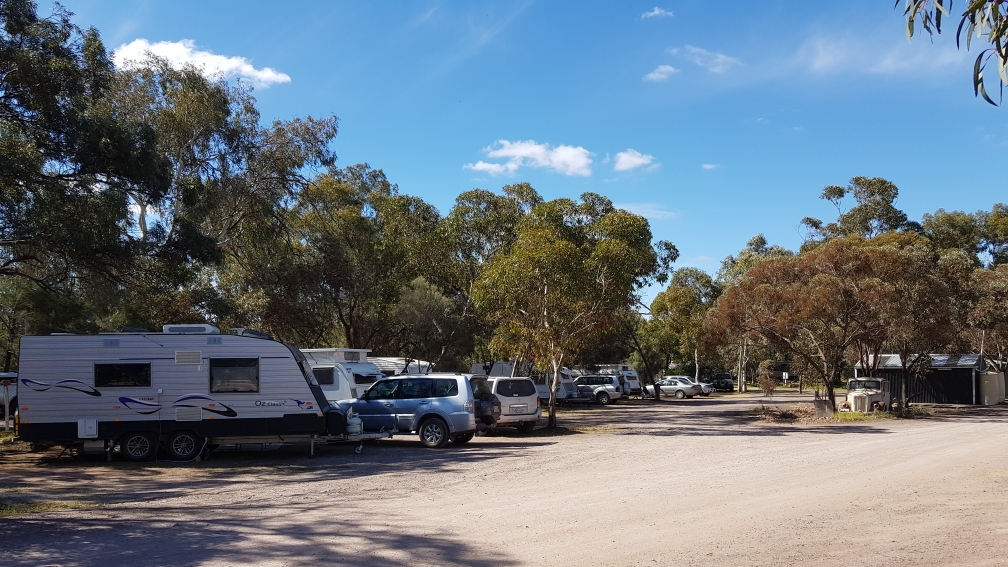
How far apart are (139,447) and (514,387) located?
9.07 metres

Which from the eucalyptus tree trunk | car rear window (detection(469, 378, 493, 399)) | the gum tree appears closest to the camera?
car rear window (detection(469, 378, 493, 399))

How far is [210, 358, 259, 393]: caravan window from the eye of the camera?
48.5ft

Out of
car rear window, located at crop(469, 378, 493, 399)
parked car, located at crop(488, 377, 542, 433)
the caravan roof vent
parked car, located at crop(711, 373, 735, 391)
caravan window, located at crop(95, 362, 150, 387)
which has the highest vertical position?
the caravan roof vent

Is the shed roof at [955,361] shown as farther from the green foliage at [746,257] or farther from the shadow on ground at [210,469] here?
the shadow on ground at [210,469]

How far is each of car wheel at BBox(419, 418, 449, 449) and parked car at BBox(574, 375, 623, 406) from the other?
2270 centimetres

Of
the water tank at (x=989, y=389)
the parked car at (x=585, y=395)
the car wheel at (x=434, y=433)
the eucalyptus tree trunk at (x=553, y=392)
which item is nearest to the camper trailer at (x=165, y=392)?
the car wheel at (x=434, y=433)

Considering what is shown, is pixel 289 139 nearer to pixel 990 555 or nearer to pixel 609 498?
pixel 609 498

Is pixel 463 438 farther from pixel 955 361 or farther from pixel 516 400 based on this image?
pixel 955 361

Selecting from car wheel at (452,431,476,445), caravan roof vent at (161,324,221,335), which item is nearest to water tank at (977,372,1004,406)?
car wheel at (452,431,476,445)

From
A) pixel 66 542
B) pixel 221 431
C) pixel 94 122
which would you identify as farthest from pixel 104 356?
pixel 66 542

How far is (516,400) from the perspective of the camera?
65.9ft

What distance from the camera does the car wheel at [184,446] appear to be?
14.8 m

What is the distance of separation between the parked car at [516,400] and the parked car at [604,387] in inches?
735

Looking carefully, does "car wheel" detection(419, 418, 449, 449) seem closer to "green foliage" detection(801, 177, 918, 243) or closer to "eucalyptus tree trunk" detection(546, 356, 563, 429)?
"eucalyptus tree trunk" detection(546, 356, 563, 429)
